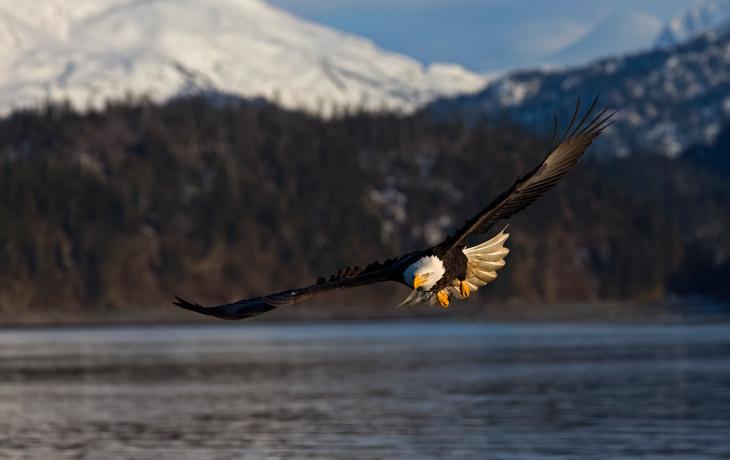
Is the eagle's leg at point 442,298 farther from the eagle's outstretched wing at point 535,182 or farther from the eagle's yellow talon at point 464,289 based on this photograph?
the eagle's outstretched wing at point 535,182

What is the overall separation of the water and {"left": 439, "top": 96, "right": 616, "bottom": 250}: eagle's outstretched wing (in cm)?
1858

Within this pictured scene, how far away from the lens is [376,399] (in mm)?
56281

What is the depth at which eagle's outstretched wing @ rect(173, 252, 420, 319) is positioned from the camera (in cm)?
1955

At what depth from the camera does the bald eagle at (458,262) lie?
1948cm

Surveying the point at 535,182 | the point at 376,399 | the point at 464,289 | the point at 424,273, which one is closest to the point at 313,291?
the point at 424,273

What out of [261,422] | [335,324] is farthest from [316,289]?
[335,324]

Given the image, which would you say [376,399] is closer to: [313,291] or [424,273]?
[313,291]

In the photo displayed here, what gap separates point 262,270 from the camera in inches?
7648

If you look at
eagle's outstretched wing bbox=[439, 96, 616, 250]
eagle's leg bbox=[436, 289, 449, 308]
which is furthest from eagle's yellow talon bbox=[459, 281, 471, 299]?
eagle's outstretched wing bbox=[439, 96, 616, 250]

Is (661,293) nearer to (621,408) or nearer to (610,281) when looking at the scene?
(610,281)

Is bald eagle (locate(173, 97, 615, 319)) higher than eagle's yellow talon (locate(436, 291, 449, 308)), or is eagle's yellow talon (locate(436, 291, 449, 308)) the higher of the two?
bald eagle (locate(173, 97, 615, 319))

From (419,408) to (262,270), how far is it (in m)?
143

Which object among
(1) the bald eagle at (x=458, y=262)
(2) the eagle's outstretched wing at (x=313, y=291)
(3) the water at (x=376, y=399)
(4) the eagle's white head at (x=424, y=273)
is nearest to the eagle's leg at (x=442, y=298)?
(1) the bald eagle at (x=458, y=262)

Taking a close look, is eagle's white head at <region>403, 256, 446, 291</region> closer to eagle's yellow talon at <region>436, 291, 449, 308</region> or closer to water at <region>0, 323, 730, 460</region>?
eagle's yellow talon at <region>436, 291, 449, 308</region>
